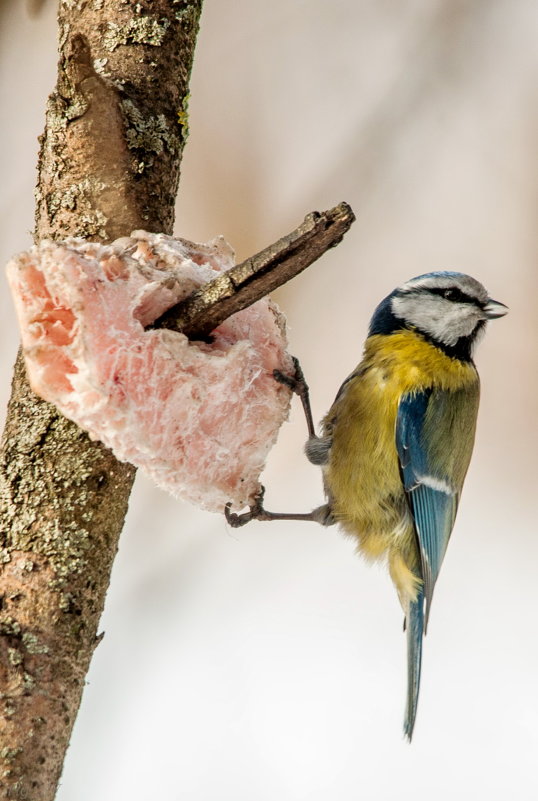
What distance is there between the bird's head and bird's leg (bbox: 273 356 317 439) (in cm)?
26

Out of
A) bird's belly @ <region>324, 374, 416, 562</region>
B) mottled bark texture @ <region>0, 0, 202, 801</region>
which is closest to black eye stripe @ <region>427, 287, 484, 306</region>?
bird's belly @ <region>324, 374, 416, 562</region>

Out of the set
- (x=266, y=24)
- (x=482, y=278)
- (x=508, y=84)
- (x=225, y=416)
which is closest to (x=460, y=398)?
(x=482, y=278)

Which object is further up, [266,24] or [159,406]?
[266,24]

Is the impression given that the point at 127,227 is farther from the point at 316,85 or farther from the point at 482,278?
the point at 316,85

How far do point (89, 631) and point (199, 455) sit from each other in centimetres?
24

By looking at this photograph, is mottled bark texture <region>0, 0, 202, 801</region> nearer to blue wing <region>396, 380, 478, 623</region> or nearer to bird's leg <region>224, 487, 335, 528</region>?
bird's leg <region>224, 487, 335, 528</region>

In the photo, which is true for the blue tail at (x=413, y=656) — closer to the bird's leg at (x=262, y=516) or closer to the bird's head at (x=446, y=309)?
the bird's leg at (x=262, y=516)

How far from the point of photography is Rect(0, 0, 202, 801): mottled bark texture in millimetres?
907

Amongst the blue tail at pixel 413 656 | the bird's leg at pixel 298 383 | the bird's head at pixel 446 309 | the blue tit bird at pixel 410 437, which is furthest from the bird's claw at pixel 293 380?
the blue tail at pixel 413 656

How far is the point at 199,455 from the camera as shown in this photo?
975mm

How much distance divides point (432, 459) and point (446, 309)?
0.99ft

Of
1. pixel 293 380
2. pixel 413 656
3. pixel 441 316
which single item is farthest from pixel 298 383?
pixel 413 656

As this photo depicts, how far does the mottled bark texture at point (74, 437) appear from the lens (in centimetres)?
91

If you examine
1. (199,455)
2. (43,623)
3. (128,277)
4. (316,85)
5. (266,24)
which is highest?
(266,24)
